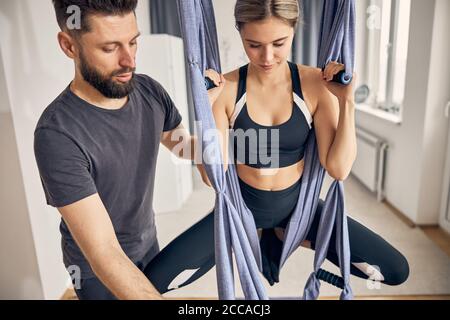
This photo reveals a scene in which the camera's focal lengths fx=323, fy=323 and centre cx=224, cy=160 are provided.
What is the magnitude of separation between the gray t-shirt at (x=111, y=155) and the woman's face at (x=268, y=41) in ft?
0.79

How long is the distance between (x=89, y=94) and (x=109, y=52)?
0.12 metres

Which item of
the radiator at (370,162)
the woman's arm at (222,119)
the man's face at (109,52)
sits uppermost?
the man's face at (109,52)

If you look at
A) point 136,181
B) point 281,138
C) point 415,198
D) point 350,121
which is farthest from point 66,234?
point 415,198

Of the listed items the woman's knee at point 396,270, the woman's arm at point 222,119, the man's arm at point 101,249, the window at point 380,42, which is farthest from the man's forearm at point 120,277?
the window at point 380,42

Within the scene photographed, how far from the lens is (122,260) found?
64cm

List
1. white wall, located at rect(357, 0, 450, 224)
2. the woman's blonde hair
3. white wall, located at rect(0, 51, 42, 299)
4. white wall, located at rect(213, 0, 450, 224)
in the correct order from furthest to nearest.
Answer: white wall, located at rect(0, 51, 42, 299), white wall, located at rect(357, 0, 450, 224), white wall, located at rect(213, 0, 450, 224), the woman's blonde hair

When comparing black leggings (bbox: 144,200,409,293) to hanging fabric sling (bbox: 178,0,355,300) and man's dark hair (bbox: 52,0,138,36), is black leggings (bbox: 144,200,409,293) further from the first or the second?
man's dark hair (bbox: 52,0,138,36)

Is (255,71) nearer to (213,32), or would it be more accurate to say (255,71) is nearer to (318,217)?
(213,32)

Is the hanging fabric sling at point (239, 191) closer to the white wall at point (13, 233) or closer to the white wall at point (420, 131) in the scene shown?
the white wall at point (420, 131)

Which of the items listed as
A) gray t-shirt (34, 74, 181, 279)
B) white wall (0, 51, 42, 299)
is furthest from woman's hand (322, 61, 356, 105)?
white wall (0, 51, 42, 299)

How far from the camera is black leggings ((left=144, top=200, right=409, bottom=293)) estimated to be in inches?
28.4

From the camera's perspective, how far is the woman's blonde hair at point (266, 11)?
1.93ft

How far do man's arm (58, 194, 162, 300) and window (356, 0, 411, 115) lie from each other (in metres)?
0.62

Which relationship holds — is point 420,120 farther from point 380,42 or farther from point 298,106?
point 298,106
